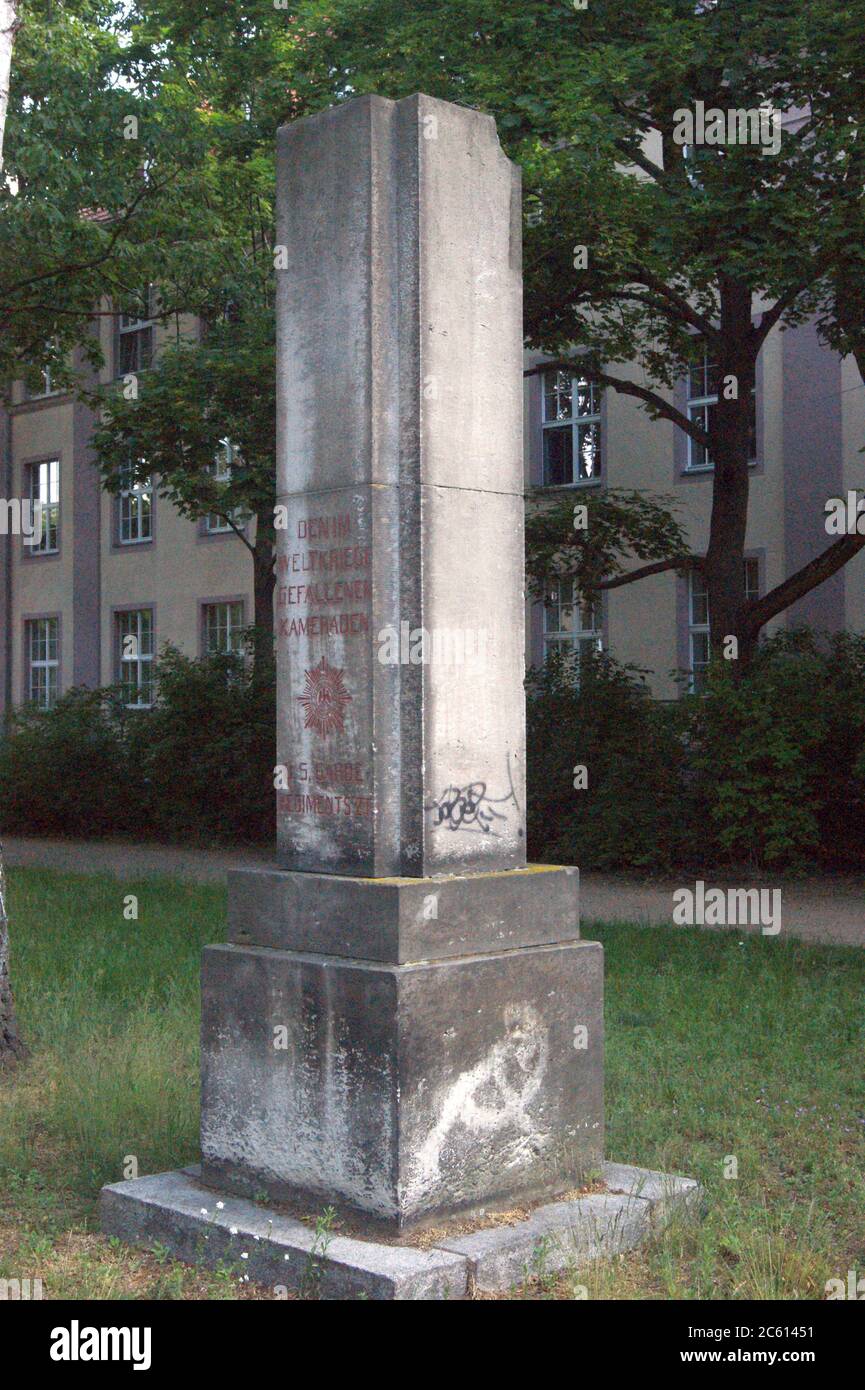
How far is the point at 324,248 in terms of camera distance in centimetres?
511

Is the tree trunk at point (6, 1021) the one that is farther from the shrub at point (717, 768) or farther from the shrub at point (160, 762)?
the shrub at point (160, 762)

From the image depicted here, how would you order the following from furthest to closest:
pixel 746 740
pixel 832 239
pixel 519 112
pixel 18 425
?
pixel 18 425
pixel 746 740
pixel 519 112
pixel 832 239

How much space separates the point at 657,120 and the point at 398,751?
11718 millimetres

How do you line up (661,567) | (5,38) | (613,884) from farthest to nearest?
(661,567) < (613,884) < (5,38)

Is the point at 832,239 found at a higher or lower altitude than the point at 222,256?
lower

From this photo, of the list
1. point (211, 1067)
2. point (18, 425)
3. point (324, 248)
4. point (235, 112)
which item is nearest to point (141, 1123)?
point (211, 1067)

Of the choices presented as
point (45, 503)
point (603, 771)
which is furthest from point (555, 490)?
point (45, 503)

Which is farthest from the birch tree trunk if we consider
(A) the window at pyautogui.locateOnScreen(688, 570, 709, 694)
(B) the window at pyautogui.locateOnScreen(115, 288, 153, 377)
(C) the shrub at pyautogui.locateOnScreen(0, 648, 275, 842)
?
(B) the window at pyautogui.locateOnScreen(115, 288, 153, 377)

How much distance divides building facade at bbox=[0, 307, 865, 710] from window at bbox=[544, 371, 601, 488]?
0.02 m

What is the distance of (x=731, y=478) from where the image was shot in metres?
16.9

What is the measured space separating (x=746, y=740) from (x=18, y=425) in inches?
925

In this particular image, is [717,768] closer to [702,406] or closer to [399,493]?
[702,406]

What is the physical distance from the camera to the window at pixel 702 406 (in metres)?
22.0

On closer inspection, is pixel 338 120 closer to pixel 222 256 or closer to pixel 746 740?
pixel 746 740
